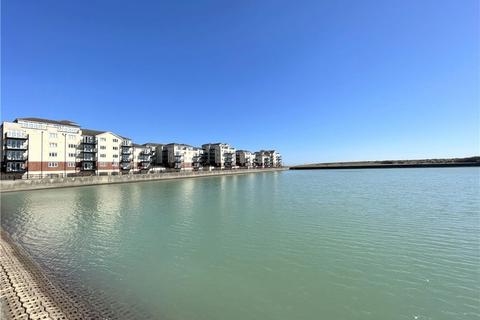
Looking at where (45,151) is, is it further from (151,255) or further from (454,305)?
(454,305)

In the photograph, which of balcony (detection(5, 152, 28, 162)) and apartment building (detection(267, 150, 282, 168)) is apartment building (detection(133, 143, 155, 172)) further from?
apartment building (detection(267, 150, 282, 168))

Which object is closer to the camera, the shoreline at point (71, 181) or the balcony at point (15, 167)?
the shoreline at point (71, 181)

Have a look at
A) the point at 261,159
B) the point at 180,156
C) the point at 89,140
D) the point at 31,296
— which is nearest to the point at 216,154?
the point at 180,156

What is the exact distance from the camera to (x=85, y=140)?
60344mm

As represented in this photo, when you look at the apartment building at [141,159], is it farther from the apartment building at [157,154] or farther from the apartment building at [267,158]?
the apartment building at [267,158]

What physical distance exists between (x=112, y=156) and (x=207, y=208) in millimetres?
53176

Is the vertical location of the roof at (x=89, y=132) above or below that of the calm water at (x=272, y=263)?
above

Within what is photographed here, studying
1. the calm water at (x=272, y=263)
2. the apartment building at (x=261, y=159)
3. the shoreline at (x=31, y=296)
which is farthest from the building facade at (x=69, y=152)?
the apartment building at (x=261, y=159)

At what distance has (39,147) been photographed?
166 feet

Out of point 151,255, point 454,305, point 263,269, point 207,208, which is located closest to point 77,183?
point 207,208

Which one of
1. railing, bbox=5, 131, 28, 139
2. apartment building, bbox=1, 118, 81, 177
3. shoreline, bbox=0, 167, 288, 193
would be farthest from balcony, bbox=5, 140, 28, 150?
shoreline, bbox=0, 167, 288, 193

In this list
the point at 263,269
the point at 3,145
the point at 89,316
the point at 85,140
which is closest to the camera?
the point at 89,316

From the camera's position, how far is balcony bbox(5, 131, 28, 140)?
46344 mm

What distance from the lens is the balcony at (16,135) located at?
4634cm
